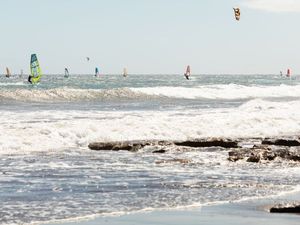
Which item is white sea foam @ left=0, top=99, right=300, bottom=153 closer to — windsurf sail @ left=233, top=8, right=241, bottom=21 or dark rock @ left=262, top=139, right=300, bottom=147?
dark rock @ left=262, top=139, right=300, bottom=147

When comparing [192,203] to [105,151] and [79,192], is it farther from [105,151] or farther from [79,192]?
[105,151]

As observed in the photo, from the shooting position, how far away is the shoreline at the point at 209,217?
7855 millimetres

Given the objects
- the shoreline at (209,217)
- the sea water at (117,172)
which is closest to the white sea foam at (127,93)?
the sea water at (117,172)

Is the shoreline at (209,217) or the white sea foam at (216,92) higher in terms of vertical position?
the shoreline at (209,217)

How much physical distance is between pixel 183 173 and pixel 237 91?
177 ft

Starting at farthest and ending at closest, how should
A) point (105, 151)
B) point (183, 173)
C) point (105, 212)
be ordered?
1. point (105, 151)
2. point (183, 173)
3. point (105, 212)

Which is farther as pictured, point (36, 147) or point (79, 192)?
point (36, 147)

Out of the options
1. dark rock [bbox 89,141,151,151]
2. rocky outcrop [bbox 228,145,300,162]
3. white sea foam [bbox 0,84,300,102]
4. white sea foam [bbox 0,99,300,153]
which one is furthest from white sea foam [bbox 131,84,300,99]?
rocky outcrop [bbox 228,145,300,162]

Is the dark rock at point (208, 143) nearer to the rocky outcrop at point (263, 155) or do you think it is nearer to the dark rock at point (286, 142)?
the dark rock at point (286, 142)

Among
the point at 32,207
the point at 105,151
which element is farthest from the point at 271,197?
the point at 105,151

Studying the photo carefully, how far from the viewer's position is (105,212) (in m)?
8.48

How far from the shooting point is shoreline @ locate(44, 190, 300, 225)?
25.8 ft

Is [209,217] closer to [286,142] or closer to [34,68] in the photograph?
[286,142]

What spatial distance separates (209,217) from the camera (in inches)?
321
